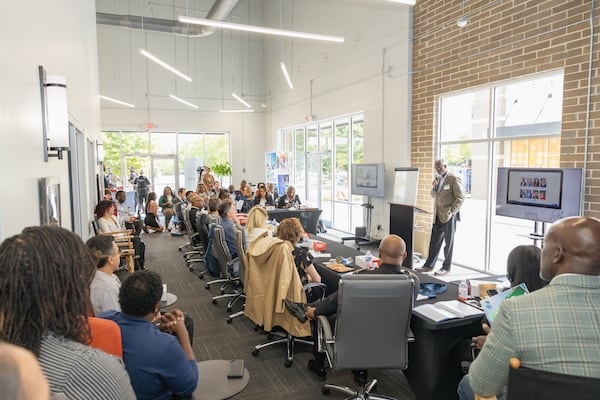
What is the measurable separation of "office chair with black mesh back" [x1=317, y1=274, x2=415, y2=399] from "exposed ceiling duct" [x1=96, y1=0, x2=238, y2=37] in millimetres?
9479

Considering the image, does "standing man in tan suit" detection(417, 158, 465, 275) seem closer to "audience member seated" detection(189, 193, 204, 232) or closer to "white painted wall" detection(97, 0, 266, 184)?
"audience member seated" detection(189, 193, 204, 232)

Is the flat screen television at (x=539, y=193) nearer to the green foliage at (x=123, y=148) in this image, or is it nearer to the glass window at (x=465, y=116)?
the glass window at (x=465, y=116)

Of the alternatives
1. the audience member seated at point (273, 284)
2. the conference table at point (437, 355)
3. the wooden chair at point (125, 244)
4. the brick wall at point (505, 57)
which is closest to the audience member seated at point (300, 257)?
the audience member seated at point (273, 284)

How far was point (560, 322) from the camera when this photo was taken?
134 centimetres

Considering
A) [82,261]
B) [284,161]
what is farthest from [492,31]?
[284,161]

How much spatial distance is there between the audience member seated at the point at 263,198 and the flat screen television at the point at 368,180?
6.64ft

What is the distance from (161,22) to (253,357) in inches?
416

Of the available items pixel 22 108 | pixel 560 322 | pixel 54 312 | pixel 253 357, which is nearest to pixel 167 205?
pixel 253 357

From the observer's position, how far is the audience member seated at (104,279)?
98.7 inches

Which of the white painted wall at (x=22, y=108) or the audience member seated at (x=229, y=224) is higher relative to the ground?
the white painted wall at (x=22, y=108)

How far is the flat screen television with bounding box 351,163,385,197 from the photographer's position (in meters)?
7.98

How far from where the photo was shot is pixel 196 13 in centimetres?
1348

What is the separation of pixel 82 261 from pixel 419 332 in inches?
85.7

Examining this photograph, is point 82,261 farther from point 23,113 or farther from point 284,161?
point 284,161
